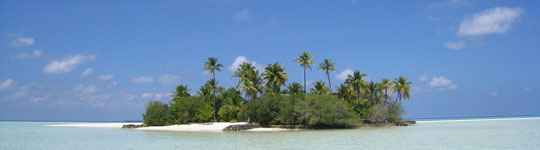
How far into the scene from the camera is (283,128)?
51812 millimetres

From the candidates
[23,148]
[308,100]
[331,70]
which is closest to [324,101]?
[308,100]

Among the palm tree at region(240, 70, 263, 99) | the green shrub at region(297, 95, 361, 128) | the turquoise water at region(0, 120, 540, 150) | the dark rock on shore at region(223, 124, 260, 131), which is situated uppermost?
the palm tree at region(240, 70, 263, 99)

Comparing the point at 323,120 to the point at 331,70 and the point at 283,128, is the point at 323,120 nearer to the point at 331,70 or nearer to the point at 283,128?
the point at 283,128

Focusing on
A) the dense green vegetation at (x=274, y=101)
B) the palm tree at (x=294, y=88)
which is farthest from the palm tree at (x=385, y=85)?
the palm tree at (x=294, y=88)

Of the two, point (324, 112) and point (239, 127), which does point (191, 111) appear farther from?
point (324, 112)

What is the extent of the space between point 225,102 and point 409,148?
44059mm

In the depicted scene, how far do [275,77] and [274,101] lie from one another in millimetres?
6470

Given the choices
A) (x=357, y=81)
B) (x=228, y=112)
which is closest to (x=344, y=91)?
(x=357, y=81)

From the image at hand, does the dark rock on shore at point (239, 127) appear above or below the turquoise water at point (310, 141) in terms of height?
above

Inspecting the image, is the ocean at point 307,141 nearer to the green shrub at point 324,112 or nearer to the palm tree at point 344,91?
the green shrub at point 324,112

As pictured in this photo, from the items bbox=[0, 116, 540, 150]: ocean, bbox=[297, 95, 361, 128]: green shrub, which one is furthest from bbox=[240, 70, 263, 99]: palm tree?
bbox=[0, 116, 540, 150]: ocean

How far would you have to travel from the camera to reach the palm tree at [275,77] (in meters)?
58.9

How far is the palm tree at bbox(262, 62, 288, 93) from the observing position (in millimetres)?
58906

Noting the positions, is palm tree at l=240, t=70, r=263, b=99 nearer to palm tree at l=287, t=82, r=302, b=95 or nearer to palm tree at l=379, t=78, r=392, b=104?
palm tree at l=287, t=82, r=302, b=95
